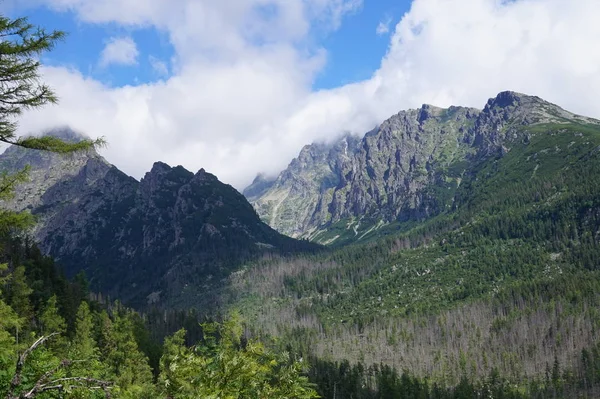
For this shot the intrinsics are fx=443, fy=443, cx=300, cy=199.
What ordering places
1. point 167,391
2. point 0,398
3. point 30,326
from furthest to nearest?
1. point 30,326
2. point 167,391
3. point 0,398

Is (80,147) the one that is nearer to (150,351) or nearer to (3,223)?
(3,223)

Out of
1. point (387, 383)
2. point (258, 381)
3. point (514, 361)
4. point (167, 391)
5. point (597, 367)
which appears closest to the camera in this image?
point (167, 391)

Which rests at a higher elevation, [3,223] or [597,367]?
[3,223]

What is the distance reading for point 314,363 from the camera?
15538 cm

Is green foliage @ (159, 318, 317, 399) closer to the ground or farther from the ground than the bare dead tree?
closer to the ground

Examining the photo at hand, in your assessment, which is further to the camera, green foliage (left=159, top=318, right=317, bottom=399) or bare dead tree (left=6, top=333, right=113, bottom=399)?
green foliage (left=159, top=318, right=317, bottom=399)

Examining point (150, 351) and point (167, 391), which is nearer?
point (167, 391)

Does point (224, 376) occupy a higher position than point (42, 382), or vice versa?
point (42, 382)

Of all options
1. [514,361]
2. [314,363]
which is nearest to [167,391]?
[314,363]

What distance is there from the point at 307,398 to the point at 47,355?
9.59 metres

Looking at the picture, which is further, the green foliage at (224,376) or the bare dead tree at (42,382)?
the green foliage at (224,376)

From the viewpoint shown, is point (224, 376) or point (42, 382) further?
point (224, 376)

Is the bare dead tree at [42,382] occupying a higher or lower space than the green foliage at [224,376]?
higher

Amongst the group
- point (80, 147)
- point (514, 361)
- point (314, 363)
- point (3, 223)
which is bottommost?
point (514, 361)
